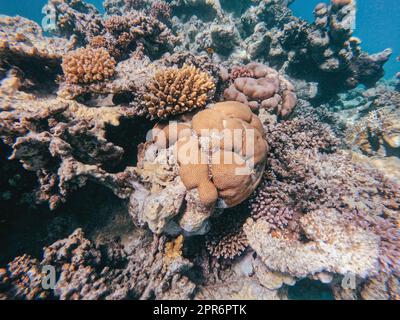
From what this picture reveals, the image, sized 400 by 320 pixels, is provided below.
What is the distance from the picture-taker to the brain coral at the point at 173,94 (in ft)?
12.8

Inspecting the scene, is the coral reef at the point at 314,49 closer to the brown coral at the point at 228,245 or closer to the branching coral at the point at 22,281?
the brown coral at the point at 228,245

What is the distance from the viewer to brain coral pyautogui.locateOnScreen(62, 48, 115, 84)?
4.15 m

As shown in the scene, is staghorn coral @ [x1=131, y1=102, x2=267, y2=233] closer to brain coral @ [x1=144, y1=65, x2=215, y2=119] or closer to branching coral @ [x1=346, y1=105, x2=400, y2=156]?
brain coral @ [x1=144, y1=65, x2=215, y2=119]

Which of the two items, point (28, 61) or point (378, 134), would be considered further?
point (378, 134)

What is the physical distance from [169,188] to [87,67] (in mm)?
3048

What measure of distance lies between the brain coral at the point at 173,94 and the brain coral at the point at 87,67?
1091 mm

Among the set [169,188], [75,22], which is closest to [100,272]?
[169,188]

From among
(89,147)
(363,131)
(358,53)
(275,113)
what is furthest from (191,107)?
(358,53)

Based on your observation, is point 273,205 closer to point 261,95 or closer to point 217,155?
point 217,155

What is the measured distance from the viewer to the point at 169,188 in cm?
338

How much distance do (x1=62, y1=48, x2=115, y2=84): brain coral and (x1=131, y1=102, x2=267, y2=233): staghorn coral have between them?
5.48ft

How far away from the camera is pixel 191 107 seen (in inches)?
161

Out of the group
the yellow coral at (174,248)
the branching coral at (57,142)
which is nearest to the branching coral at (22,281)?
the branching coral at (57,142)
